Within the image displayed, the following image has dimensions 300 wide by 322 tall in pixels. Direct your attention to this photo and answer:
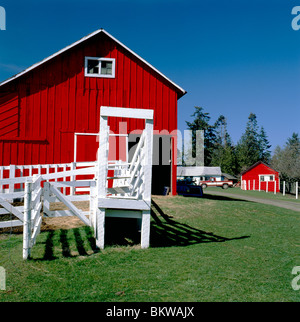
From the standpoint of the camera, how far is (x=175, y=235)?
22.2 ft

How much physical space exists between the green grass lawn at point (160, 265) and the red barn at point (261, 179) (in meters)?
39.1

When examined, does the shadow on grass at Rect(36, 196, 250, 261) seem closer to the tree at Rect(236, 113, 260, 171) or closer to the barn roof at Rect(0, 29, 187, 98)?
the barn roof at Rect(0, 29, 187, 98)

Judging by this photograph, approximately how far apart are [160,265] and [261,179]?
44.5 meters

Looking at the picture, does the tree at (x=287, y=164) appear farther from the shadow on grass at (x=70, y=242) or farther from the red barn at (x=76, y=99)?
the shadow on grass at (x=70, y=242)

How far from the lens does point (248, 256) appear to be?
5.33 meters

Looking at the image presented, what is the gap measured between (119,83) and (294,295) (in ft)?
37.0

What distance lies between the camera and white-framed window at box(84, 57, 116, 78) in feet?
42.8

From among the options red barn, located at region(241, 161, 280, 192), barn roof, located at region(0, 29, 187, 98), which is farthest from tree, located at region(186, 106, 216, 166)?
barn roof, located at region(0, 29, 187, 98)

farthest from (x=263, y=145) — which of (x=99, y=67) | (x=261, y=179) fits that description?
(x=99, y=67)

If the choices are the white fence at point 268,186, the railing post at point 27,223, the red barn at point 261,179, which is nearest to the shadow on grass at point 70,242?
the railing post at point 27,223

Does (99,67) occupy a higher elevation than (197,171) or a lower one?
higher

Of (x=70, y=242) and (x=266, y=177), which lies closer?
(x=70, y=242)

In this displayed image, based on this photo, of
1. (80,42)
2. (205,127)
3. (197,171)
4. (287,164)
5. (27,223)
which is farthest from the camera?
(205,127)

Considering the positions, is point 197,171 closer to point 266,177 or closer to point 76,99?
point 266,177
